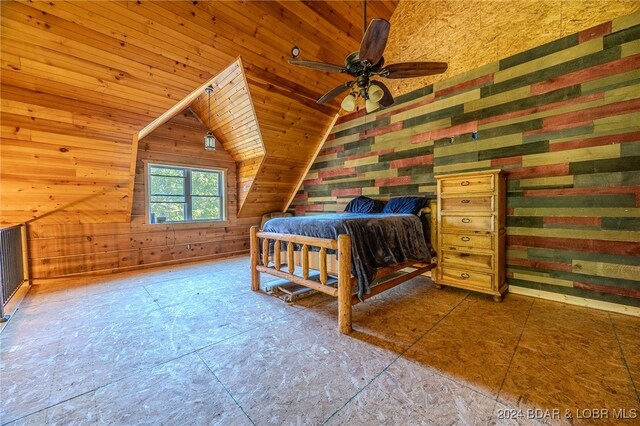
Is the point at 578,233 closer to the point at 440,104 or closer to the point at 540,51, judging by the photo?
the point at 540,51

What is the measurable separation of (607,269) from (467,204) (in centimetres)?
135

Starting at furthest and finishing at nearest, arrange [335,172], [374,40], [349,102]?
[335,172], [349,102], [374,40]

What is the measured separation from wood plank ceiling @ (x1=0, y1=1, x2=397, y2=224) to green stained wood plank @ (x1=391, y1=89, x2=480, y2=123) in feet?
4.62

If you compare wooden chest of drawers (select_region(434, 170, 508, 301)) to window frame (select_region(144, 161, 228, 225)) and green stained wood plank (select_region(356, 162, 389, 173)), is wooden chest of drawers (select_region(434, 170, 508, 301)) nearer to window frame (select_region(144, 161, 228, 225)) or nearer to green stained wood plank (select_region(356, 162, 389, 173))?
green stained wood plank (select_region(356, 162, 389, 173))

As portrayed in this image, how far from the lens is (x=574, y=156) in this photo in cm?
256

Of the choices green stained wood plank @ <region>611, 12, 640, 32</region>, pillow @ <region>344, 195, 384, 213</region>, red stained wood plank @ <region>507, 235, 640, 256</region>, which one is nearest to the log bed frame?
pillow @ <region>344, 195, 384, 213</region>

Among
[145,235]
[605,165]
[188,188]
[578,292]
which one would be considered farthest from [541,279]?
[145,235]

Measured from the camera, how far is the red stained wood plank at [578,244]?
7.61 ft

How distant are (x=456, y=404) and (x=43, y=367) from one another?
2.57 meters

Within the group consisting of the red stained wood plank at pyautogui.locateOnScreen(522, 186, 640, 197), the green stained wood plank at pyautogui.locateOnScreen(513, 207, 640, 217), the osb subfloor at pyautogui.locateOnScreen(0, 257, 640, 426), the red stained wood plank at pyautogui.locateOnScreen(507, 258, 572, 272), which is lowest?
Result: the osb subfloor at pyautogui.locateOnScreen(0, 257, 640, 426)

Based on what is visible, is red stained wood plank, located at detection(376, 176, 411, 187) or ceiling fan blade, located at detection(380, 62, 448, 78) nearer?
ceiling fan blade, located at detection(380, 62, 448, 78)

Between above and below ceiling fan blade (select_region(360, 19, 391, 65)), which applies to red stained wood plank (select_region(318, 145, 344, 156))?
below

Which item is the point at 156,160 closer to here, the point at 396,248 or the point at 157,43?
the point at 157,43

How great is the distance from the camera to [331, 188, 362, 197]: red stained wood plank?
4713 mm
